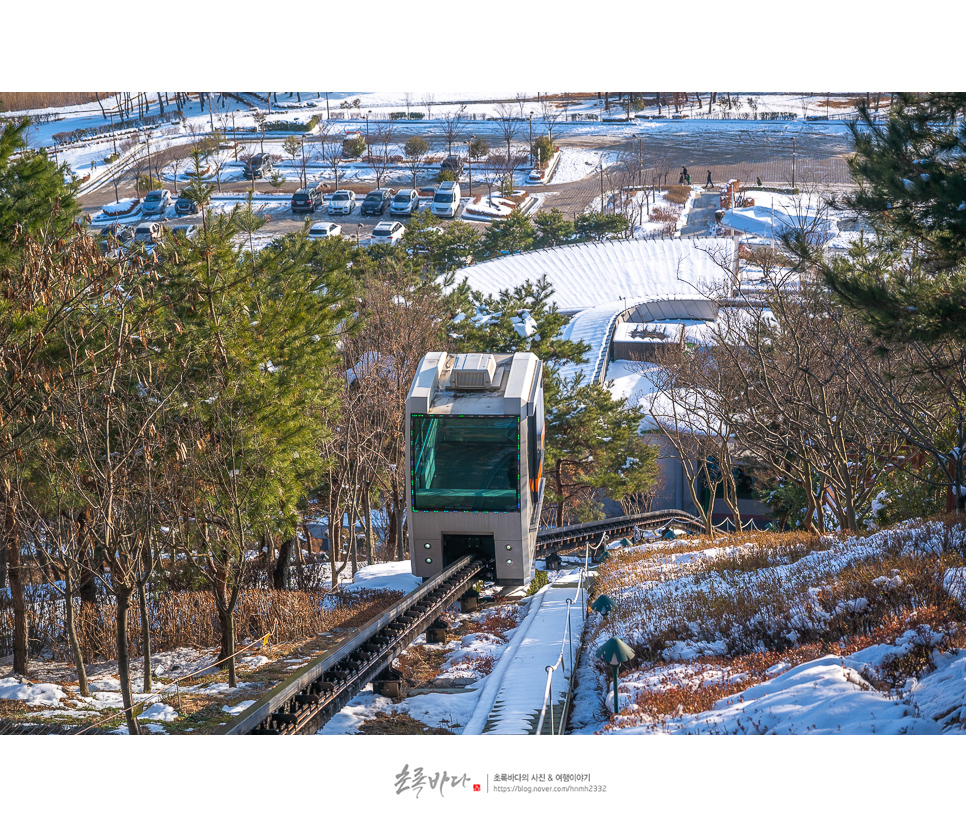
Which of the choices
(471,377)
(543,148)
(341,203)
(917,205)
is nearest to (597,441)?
(471,377)

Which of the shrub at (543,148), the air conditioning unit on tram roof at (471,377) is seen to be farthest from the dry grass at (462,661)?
the shrub at (543,148)

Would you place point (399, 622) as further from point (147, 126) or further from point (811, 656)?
point (147, 126)

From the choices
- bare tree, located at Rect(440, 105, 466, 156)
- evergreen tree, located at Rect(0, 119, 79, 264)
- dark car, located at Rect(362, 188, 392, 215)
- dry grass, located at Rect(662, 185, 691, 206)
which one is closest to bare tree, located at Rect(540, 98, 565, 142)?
bare tree, located at Rect(440, 105, 466, 156)

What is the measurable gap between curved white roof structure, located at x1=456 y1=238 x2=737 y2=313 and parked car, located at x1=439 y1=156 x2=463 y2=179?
17.2 ft

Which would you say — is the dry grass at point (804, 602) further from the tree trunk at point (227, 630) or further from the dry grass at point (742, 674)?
the tree trunk at point (227, 630)

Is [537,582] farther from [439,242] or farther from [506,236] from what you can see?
[506,236]

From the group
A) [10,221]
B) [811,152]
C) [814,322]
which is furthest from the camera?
[811,152]

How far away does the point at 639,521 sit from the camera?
2798 centimetres

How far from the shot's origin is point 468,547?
1633 cm

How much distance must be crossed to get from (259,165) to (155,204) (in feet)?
41.3

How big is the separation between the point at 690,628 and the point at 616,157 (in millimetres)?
40889

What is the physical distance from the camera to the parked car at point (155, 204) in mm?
29938

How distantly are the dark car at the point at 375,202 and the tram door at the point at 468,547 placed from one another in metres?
36.0

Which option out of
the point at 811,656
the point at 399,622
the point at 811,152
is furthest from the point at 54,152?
the point at 811,152
